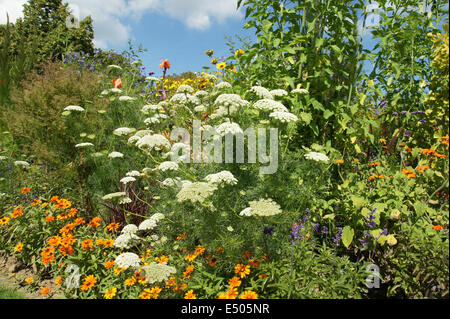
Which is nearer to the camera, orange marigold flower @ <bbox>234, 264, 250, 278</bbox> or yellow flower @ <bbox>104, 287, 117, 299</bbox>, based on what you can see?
orange marigold flower @ <bbox>234, 264, 250, 278</bbox>

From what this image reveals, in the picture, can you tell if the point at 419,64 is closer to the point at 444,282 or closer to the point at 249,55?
the point at 249,55

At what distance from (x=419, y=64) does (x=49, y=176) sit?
4.95m

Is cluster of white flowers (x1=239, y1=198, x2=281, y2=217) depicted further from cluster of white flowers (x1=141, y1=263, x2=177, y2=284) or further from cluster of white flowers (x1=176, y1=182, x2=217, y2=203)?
cluster of white flowers (x1=141, y1=263, x2=177, y2=284)

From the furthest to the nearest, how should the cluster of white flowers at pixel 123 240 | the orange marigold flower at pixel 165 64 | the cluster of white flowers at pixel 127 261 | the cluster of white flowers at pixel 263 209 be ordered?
the orange marigold flower at pixel 165 64
the cluster of white flowers at pixel 123 240
the cluster of white flowers at pixel 127 261
the cluster of white flowers at pixel 263 209

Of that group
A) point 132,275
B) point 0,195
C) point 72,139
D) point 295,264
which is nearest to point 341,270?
point 295,264

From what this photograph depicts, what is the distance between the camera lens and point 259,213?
2064 millimetres

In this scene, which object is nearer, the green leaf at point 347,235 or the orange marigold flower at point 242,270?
the orange marigold flower at point 242,270

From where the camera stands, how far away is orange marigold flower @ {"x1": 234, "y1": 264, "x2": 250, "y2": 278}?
93.4 inches

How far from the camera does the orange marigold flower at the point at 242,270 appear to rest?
237cm

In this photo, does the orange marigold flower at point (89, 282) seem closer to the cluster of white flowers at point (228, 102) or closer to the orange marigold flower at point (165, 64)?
the cluster of white flowers at point (228, 102)

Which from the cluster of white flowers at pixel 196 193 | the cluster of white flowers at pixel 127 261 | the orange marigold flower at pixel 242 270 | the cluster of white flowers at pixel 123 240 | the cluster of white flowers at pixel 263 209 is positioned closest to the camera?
the cluster of white flowers at pixel 263 209

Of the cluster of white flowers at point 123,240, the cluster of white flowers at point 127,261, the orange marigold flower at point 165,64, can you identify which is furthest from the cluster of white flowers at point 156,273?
the orange marigold flower at point 165,64

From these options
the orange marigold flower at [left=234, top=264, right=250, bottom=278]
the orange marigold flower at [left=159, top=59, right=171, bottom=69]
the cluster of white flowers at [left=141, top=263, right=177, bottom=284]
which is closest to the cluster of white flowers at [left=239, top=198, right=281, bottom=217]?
the orange marigold flower at [left=234, top=264, right=250, bottom=278]
